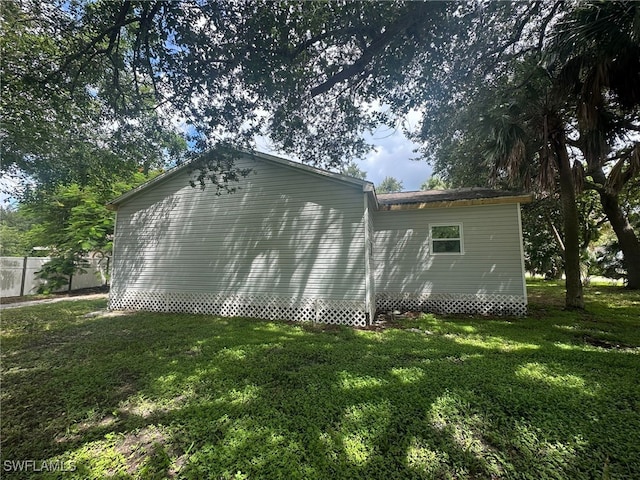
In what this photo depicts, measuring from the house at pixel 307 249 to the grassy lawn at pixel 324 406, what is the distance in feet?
6.26

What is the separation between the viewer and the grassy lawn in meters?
2.30

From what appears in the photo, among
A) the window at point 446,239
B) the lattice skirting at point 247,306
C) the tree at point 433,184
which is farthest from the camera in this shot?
the tree at point 433,184

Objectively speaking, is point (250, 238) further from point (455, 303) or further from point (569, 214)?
point (569, 214)

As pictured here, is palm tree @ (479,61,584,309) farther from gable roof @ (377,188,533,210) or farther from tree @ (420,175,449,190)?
tree @ (420,175,449,190)

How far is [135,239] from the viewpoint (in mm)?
8867

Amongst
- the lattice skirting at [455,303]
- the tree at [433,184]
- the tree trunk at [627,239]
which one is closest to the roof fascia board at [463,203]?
the lattice skirting at [455,303]

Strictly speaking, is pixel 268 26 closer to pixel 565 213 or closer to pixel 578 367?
pixel 578 367

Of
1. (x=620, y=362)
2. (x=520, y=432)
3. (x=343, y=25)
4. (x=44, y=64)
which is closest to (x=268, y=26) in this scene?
(x=343, y=25)

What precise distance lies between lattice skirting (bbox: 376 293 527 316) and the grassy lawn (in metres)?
1.89

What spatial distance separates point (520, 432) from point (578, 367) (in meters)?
2.37

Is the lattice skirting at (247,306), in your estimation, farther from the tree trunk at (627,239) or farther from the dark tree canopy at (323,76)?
the tree trunk at (627,239)

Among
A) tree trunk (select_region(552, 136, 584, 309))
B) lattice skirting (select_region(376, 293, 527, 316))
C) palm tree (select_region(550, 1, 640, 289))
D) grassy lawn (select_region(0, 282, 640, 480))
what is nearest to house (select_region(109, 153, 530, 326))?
lattice skirting (select_region(376, 293, 527, 316))

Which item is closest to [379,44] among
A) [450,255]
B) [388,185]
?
[450,255]

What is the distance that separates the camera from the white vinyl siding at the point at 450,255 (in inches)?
305
